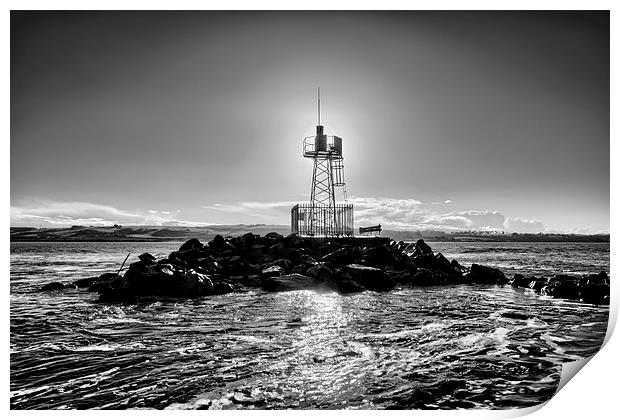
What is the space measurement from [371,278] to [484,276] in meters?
6.54

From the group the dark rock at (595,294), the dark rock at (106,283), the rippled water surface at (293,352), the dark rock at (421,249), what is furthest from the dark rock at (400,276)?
the dark rock at (106,283)

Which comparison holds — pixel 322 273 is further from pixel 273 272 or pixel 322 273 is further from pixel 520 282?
pixel 520 282

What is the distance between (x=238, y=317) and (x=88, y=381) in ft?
15.4

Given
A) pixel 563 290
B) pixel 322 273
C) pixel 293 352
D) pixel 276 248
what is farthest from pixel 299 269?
pixel 563 290

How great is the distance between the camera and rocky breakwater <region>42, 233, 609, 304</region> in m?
14.4

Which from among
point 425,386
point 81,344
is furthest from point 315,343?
point 81,344

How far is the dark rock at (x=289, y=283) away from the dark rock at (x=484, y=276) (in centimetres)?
844

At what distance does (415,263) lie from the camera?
2030 cm

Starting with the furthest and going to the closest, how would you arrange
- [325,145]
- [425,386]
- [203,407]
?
[325,145] < [425,386] < [203,407]

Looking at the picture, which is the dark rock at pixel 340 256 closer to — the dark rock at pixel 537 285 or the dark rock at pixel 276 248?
the dark rock at pixel 276 248

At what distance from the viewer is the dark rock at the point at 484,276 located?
19.3 m

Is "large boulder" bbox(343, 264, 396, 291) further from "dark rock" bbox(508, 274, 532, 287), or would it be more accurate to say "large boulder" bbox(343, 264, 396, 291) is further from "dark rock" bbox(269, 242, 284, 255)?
"dark rock" bbox(508, 274, 532, 287)

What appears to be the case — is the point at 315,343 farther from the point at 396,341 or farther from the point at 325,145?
the point at 325,145

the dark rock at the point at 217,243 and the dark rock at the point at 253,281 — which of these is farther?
the dark rock at the point at 217,243
